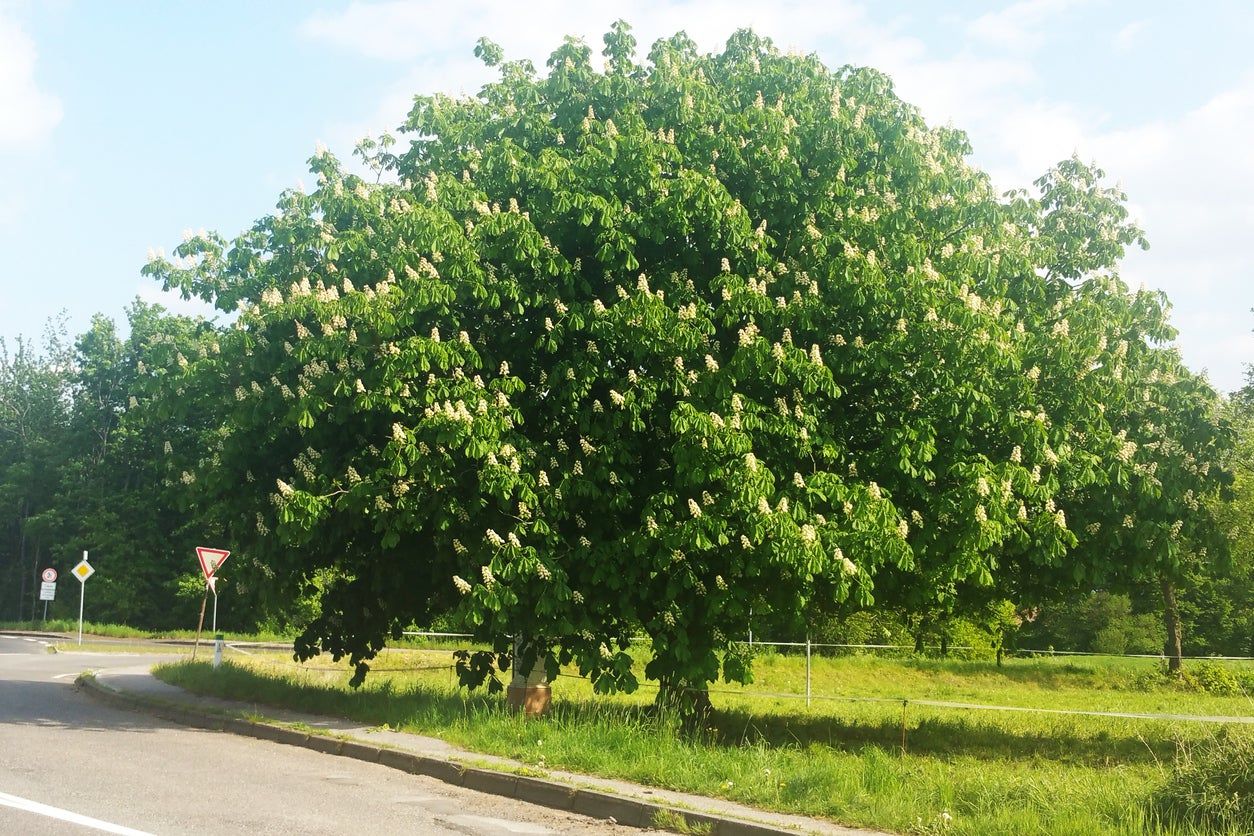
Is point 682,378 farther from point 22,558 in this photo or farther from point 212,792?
point 22,558

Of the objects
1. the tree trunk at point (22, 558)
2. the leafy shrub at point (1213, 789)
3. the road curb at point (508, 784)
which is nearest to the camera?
the leafy shrub at point (1213, 789)

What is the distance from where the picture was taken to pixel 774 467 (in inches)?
510

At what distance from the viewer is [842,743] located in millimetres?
15469

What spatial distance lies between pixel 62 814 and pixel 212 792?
1.57m

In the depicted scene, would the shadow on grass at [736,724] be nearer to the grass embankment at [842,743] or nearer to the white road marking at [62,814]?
the grass embankment at [842,743]

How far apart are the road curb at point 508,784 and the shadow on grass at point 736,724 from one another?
111 cm

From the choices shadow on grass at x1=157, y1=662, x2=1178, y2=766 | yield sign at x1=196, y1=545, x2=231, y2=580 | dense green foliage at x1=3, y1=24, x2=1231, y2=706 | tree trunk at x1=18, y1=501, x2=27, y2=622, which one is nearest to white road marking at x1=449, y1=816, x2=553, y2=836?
shadow on grass at x1=157, y1=662, x2=1178, y2=766

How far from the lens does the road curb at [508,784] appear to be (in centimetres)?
877

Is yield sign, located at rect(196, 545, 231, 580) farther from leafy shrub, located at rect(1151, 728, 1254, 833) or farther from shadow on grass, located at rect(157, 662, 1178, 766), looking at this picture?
leafy shrub, located at rect(1151, 728, 1254, 833)

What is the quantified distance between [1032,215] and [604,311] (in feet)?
24.7

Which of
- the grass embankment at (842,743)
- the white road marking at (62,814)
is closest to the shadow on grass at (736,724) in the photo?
the grass embankment at (842,743)

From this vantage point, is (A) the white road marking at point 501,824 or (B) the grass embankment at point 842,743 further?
(A) the white road marking at point 501,824

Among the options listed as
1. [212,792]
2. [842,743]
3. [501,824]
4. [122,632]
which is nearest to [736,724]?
[842,743]

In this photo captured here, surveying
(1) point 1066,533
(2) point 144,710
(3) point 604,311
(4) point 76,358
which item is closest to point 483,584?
(3) point 604,311
